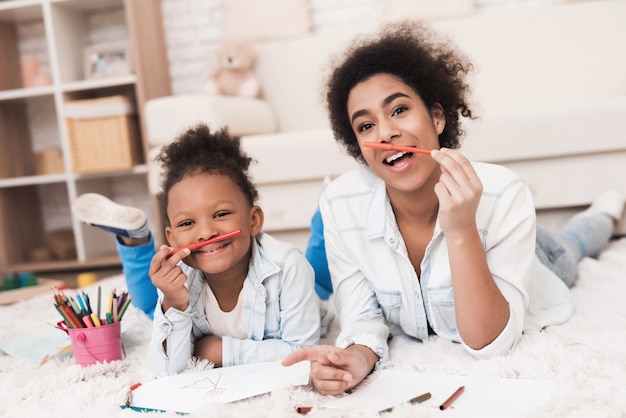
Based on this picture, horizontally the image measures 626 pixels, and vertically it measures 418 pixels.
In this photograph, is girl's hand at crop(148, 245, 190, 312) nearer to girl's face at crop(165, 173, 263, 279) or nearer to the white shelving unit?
girl's face at crop(165, 173, 263, 279)

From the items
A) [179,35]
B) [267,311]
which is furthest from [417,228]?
[179,35]

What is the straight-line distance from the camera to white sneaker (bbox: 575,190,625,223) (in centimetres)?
185

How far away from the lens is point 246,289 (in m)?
1.12

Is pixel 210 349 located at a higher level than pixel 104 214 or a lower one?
lower

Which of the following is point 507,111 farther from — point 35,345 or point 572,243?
point 35,345

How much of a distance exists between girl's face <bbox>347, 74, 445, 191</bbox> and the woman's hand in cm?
33

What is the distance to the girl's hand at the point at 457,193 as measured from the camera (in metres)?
0.90

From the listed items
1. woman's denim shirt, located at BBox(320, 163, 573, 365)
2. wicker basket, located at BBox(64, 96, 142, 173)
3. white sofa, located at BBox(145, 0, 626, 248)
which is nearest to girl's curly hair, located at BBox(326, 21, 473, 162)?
woman's denim shirt, located at BBox(320, 163, 573, 365)

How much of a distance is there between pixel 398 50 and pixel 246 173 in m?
0.39

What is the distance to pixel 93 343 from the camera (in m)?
1.15

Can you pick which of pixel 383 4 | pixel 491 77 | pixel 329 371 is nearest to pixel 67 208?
pixel 383 4

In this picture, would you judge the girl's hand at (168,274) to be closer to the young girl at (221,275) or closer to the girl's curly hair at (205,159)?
the young girl at (221,275)

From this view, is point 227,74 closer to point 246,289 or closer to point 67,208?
point 67,208

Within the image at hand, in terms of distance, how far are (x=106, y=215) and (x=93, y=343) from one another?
12.4 inches
